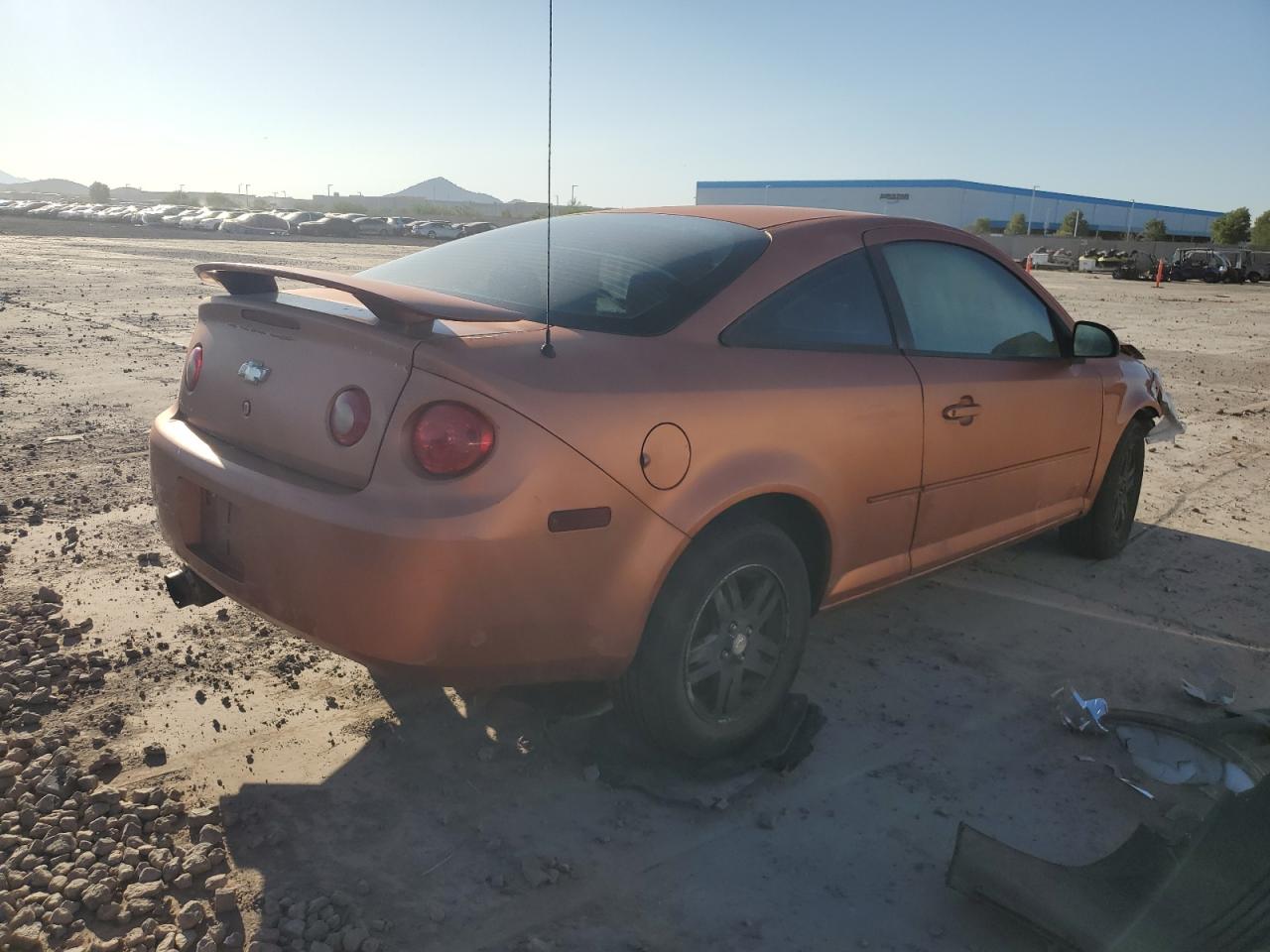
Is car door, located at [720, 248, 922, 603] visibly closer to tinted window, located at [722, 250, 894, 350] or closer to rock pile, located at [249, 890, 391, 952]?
tinted window, located at [722, 250, 894, 350]

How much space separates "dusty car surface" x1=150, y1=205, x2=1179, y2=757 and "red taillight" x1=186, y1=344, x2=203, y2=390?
16mm

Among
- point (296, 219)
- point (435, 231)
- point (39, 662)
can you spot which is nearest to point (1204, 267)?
point (435, 231)

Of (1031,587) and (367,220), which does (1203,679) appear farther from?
(367,220)

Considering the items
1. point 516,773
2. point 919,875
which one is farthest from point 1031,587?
point 516,773

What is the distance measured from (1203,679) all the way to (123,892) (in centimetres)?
373

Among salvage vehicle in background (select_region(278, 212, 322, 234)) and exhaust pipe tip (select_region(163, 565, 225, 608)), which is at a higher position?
salvage vehicle in background (select_region(278, 212, 322, 234))

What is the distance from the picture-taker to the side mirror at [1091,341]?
4469mm

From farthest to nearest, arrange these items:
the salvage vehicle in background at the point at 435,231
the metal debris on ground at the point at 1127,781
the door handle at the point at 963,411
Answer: the salvage vehicle in background at the point at 435,231 < the door handle at the point at 963,411 < the metal debris on ground at the point at 1127,781

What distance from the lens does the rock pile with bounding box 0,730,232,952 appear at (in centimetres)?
223

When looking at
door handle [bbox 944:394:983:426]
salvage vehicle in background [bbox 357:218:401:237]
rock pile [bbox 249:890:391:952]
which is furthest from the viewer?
salvage vehicle in background [bbox 357:218:401:237]

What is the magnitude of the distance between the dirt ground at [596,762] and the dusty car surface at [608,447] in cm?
41

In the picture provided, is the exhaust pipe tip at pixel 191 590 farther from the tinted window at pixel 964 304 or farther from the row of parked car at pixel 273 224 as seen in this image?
the row of parked car at pixel 273 224

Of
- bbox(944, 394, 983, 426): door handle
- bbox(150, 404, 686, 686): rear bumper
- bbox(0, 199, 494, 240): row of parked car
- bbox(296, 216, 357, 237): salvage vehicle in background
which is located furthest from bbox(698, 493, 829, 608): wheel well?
bbox(296, 216, 357, 237): salvage vehicle in background

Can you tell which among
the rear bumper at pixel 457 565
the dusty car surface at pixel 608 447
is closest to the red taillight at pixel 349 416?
the dusty car surface at pixel 608 447
